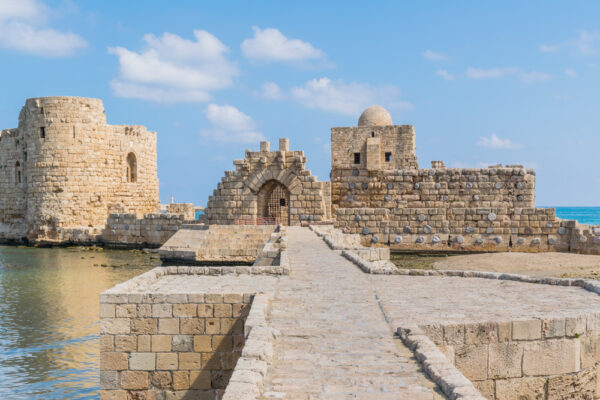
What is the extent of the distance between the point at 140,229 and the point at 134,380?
19.8 m

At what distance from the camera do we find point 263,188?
65.1 ft

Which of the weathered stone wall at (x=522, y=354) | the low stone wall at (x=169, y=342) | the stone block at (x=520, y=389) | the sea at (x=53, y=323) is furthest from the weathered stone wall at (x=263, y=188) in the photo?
the stone block at (x=520, y=389)

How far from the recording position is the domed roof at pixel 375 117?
29.6m

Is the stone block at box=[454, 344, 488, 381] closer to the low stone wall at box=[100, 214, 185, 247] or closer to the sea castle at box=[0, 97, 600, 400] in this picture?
the sea castle at box=[0, 97, 600, 400]

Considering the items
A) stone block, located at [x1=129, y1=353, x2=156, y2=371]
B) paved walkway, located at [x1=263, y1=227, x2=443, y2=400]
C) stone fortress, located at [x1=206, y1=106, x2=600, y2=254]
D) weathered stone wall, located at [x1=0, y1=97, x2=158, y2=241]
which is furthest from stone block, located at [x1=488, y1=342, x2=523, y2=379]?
weathered stone wall, located at [x1=0, y1=97, x2=158, y2=241]

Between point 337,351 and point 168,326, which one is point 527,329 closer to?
point 337,351

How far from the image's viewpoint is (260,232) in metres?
17.1

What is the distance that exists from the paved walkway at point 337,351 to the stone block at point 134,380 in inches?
60.6

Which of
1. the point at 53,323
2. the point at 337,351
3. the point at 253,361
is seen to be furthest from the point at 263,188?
the point at 253,361

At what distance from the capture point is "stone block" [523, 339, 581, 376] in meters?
5.20

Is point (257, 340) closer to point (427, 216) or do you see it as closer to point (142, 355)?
point (142, 355)

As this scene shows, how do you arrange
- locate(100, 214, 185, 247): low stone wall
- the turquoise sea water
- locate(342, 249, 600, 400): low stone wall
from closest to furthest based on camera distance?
1. locate(342, 249, 600, 400): low stone wall
2. locate(100, 214, 185, 247): low stone wall
3. the turquoise sea water

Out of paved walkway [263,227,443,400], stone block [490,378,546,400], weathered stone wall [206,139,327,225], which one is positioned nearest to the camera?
paved walkway [263,227,443,400]

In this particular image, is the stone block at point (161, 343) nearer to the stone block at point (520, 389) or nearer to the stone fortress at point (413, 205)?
the stone block at point (520, 389)
